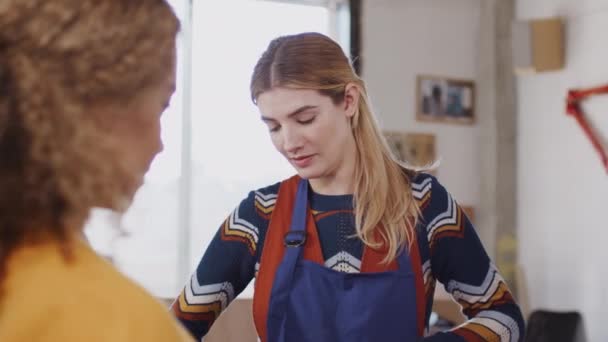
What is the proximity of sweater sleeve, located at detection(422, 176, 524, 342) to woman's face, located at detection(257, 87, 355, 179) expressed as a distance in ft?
0.70

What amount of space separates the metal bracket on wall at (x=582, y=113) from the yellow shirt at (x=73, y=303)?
321cm

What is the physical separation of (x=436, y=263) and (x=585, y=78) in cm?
245

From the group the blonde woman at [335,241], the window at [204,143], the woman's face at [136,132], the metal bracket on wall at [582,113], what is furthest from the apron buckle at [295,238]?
the window at [204,143]

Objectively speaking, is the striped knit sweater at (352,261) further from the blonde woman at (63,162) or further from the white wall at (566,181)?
the white wall at (566,181)

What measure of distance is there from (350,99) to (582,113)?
7.95ft

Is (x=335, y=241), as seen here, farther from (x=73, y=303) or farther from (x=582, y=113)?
(x=582, y=113)

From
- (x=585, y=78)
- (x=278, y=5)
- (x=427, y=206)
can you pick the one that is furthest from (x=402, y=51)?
(x=427, y=206)

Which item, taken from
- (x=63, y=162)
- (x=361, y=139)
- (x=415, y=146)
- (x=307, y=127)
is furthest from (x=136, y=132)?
(x=415, y=146)

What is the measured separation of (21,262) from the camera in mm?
628

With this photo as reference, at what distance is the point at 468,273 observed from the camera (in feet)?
5.10

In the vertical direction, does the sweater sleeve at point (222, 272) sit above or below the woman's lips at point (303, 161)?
below

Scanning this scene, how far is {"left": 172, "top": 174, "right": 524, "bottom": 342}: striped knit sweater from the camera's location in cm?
155

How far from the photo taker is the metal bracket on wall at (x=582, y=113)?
3566 millimetres

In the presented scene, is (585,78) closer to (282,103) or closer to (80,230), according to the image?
(282,103)
